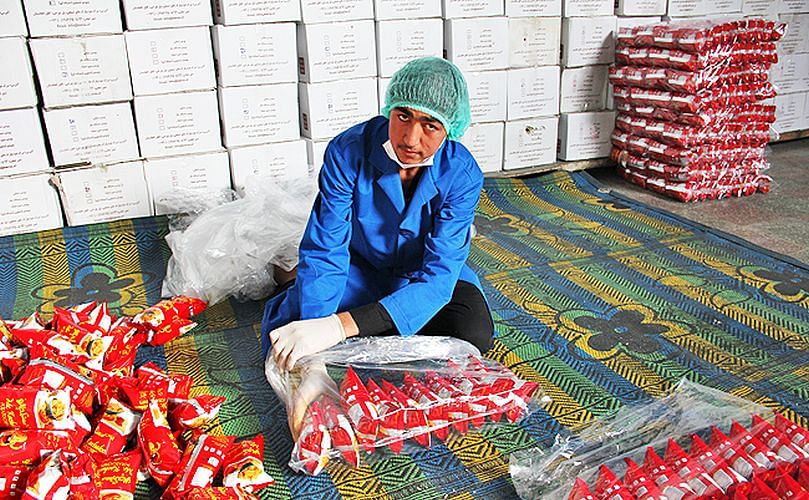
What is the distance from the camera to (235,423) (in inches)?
59.4

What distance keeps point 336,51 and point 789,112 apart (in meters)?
2.70

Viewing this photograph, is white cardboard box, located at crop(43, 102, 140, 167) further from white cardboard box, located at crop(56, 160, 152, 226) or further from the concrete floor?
the concrete floor

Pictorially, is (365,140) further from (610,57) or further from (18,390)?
(610,57)

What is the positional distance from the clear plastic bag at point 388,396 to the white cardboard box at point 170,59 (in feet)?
4.75

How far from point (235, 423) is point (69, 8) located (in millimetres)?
1649

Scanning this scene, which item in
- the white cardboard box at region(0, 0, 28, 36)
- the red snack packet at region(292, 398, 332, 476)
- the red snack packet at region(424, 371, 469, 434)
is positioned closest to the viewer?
the red snack packet at region(292, 398, 332, 476)

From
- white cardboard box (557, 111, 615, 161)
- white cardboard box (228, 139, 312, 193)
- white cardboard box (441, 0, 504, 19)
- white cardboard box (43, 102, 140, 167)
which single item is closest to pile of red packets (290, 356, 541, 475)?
white cardboard box (228, 139, 312, 193)

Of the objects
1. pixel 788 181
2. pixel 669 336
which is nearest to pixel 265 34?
pixel 669 336

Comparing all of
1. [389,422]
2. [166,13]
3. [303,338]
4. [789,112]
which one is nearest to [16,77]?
[166,13]

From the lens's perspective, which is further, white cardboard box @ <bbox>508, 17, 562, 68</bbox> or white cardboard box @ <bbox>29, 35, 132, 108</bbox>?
white cardboard box @ <bbox>508, 17, 562, 68</bbox>

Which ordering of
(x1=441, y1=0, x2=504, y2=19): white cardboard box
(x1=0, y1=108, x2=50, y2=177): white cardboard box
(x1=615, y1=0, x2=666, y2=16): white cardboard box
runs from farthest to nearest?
(x1=615, y1=0, x2=666, y2=16): white cardboard box < (x1=441, y1=0, x2=504, y2=19): white cardboard box < (x1=0, y1=108, x2=50, y2=177): white cardboard box

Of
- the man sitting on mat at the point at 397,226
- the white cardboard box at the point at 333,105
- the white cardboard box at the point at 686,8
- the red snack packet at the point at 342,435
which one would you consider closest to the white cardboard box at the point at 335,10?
the white cardboard box at the point at 333,105

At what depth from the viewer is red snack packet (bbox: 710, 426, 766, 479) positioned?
120cm

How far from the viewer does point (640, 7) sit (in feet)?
10.7
